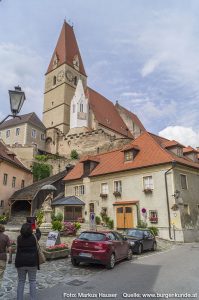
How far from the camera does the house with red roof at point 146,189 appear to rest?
78.9 ft

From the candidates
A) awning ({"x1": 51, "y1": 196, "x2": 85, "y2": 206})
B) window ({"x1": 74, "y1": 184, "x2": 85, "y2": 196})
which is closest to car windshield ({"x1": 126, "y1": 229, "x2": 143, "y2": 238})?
awning ({"x1": 51, "y1": 196, "x2": 85, "y2": 206})

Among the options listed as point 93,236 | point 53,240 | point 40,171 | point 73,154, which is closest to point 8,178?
point 40,171

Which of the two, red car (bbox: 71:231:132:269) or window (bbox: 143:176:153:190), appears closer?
red car (bbox: 71:231:132:269)

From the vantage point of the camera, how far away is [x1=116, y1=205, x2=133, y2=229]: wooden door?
26234mm

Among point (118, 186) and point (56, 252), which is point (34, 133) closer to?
point (118, 186)

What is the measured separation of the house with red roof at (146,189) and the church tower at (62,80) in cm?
3275

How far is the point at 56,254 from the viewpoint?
41.4 feet

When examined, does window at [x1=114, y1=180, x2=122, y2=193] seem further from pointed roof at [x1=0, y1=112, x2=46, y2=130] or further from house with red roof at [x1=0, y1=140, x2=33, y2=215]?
pointed roof at [x1=0, y1=112, x2=46, y2=130]

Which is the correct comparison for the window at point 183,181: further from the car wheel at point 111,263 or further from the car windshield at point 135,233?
the car wheel at point 111,263

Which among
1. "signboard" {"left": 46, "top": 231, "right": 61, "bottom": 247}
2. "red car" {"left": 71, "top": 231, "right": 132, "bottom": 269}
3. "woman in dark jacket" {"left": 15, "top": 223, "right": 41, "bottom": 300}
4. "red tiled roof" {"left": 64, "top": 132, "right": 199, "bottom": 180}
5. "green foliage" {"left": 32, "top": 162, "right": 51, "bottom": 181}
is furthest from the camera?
"green foliage" {"left": 32, "top": 162, "right": 51, "bottom": 181}

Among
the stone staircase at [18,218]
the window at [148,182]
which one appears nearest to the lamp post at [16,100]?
the window at [148,182]

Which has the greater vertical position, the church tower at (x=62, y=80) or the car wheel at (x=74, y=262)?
the church tower at (x=62, y=80)

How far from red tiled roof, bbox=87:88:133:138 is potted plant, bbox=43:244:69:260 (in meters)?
46.9

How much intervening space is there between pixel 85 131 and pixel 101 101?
1385 cm
